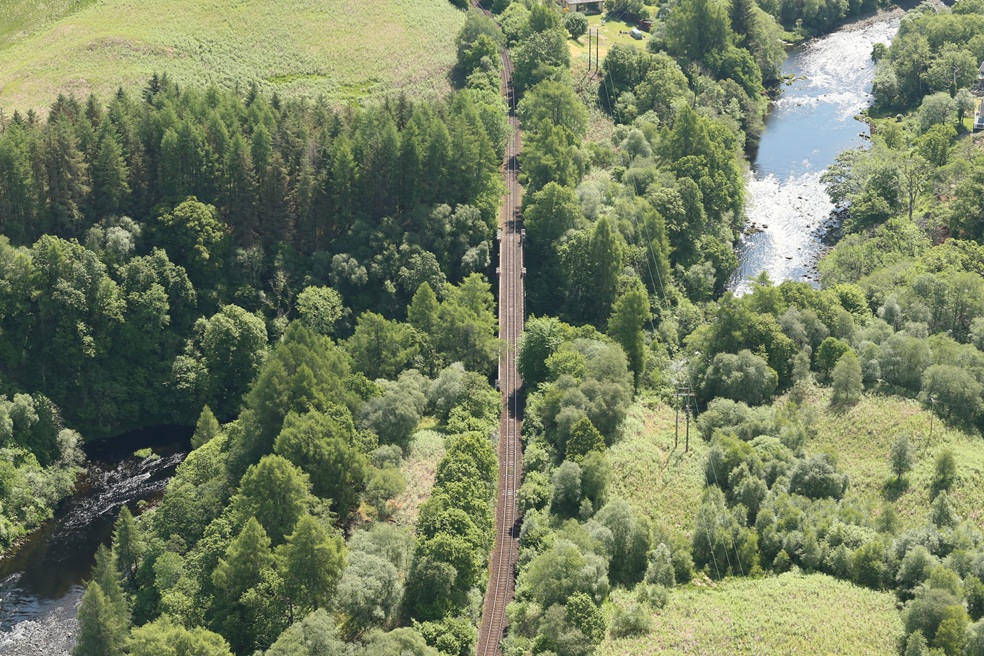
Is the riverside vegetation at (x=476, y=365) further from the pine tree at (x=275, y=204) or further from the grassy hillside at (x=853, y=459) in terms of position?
the pine tree at (x=275, y=204)

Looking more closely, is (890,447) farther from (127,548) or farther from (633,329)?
(127,548)

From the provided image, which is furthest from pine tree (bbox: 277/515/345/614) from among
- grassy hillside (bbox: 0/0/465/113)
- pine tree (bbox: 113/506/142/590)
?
grassy hillside (bbox: 0/0/465/113)

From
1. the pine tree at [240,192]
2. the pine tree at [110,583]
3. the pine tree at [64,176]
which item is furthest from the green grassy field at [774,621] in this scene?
the pine tree at [64,176]

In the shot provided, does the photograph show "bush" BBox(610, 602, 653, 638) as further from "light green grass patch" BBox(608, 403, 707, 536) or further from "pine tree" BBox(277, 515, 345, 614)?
"pine tree" BBox(277, 515, 345, 614)

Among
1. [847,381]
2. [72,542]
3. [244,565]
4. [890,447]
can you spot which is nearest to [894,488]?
[890,447]

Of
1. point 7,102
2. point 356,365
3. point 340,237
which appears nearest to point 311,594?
point 356,365

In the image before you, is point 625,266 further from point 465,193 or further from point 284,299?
point 284,299

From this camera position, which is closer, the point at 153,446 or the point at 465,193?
the point at 153,446
